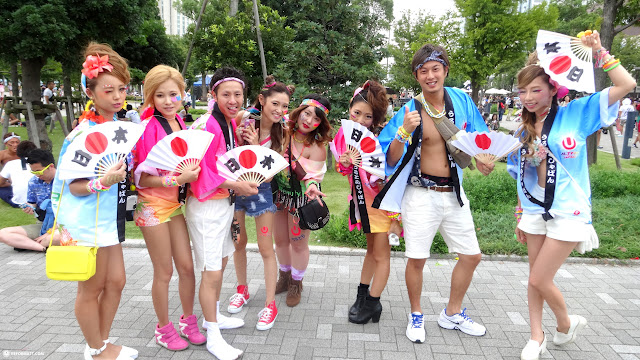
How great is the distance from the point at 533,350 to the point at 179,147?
8.81 ft

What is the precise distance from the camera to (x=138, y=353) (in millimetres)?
2834

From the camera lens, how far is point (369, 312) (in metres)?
3.28

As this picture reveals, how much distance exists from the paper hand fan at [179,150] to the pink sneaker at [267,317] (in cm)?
137

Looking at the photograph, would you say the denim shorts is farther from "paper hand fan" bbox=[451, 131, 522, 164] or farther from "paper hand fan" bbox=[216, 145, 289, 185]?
"paper hand fan" bbox=[451, 131, 522, 164]

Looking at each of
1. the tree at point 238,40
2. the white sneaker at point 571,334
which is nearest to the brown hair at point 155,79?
the white sneaker at point 571,334

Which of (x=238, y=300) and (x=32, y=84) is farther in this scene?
(x=32, y=84)

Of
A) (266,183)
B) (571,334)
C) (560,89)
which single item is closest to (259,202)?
(266,183)

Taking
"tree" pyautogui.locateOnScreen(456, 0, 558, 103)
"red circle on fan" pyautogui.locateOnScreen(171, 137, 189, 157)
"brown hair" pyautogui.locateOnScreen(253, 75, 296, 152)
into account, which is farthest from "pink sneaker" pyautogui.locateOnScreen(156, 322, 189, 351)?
"tree" pyautogui.locateOnScreen(456, 0, 558, 103)

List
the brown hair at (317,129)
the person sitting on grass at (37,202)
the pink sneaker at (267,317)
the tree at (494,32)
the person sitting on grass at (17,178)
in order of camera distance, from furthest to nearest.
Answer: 1. the tree at (494,32)
2. the person sitting on grass at (17,178)
3. the person sitting on grass at (37,202)
4. the brown hair at (317,129)
5. the pink sneaker at (267,317)

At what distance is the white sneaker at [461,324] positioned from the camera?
3092 mm

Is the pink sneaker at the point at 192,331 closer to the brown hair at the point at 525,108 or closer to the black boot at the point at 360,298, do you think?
the black boot at the point at 360,298

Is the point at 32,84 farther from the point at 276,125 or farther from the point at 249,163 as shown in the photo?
the point at 249,163

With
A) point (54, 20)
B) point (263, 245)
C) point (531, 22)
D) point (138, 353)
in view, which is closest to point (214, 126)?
point (263, 245)

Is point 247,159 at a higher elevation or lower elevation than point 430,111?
lower
